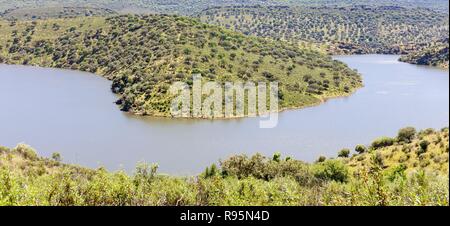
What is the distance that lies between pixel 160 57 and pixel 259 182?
179 feet

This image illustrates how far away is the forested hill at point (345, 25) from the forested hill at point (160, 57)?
47609 mm

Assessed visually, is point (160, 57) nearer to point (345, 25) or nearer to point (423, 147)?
point (423, 147)

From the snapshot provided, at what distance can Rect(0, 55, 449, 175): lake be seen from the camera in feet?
145

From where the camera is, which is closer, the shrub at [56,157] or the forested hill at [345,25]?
the shrub at [56,157]

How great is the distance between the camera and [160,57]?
251 ft

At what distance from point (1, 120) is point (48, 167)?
25.5 metres

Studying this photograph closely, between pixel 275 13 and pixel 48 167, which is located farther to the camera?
pixel 275 13

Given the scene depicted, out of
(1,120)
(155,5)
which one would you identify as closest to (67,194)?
(1,120)

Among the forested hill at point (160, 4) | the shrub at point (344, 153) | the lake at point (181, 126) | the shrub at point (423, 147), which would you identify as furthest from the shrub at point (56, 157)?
the forested hill at point (160, 4)

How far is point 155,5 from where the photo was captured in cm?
→ 19050

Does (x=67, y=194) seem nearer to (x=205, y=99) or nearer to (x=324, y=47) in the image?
(x=205, y=99)

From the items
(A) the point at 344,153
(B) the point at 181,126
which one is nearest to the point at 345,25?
(B) the point at 181,126

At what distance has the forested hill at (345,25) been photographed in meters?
137

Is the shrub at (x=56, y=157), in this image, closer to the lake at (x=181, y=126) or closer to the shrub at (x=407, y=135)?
the lake at (x=181, y=126)
